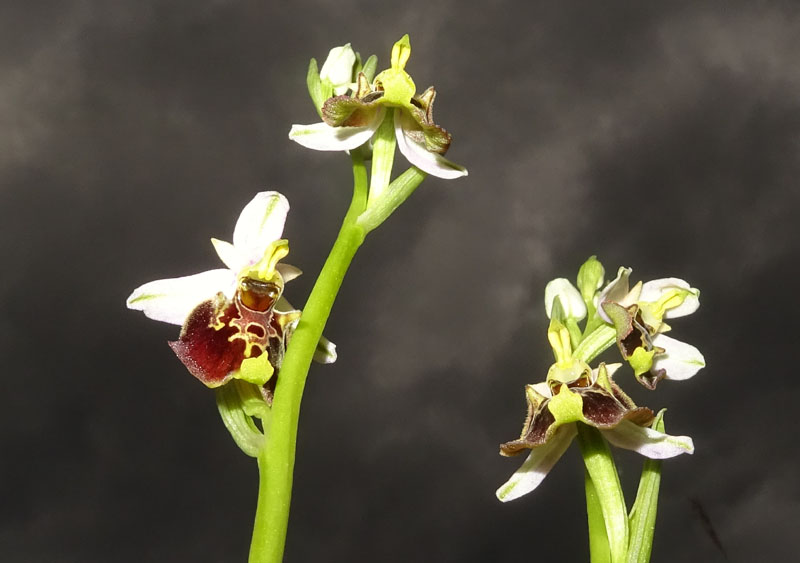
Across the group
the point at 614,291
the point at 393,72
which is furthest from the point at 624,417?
the point at 393,72

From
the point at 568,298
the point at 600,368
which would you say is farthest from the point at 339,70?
the point at 600,368

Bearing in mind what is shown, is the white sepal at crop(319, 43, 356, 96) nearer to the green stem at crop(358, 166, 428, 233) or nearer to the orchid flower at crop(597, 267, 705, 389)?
the green stem at crop(358, 166, 428, 233)

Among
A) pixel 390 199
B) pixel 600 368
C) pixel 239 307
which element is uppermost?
pixel 390 199

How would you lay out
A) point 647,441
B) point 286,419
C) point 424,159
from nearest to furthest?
point 286,419 < point 647,441 < point 424,159

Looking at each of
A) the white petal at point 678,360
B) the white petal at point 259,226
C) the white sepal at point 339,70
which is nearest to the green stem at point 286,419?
the white petal at point 259,226

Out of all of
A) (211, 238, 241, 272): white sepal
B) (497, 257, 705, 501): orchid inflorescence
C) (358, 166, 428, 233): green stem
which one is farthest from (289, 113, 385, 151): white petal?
(497, 257, 705, 501): orchid inflorescence

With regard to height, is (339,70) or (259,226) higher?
(339,70)

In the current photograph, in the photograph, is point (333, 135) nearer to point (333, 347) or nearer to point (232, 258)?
point (232, 258)

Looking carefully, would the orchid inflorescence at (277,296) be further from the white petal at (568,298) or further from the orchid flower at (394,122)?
the white petal at (568,298)
